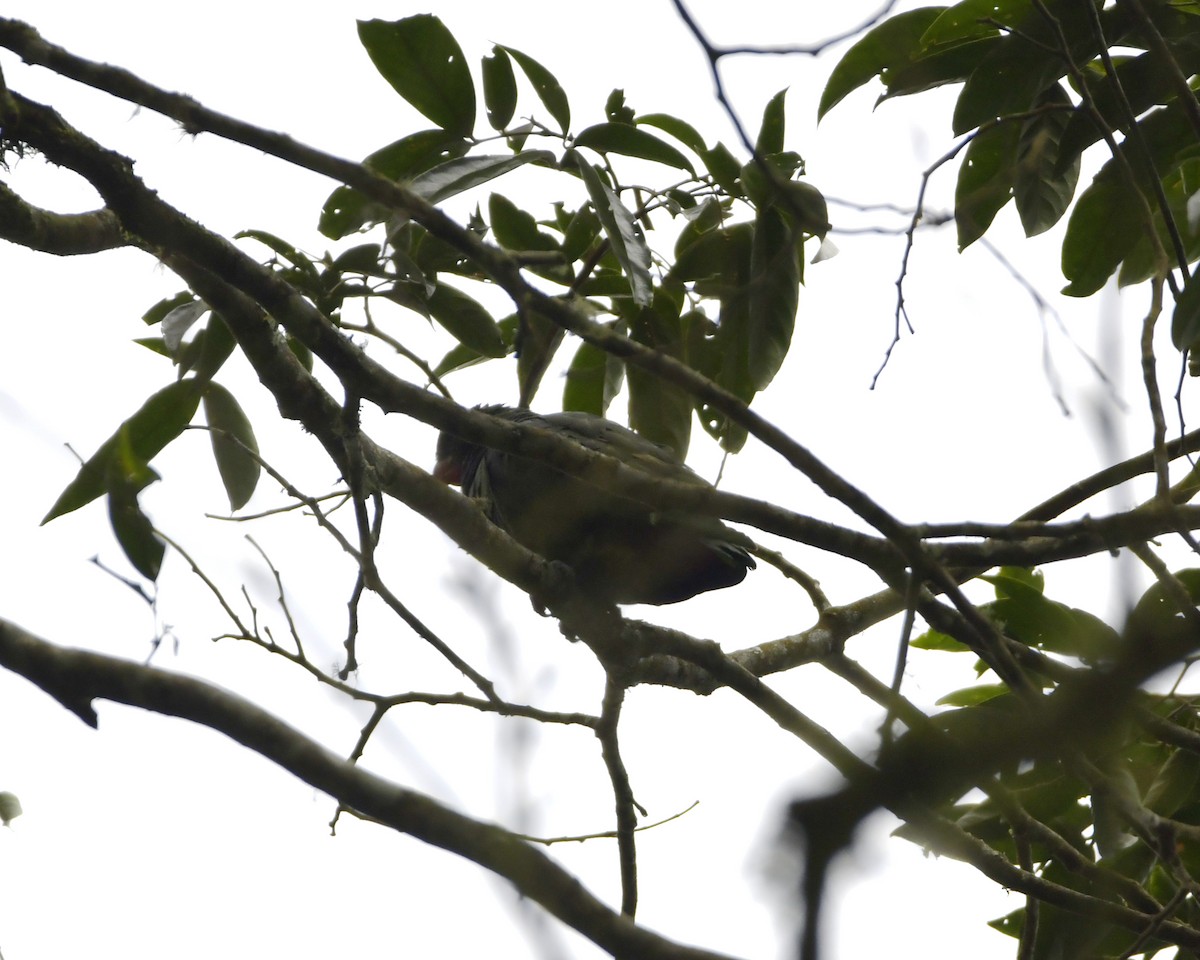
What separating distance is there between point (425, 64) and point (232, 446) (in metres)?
1.14

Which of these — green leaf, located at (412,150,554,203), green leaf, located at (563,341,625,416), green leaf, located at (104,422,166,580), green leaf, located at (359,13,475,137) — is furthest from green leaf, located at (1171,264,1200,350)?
green leaf, located at (104,422,166,580)

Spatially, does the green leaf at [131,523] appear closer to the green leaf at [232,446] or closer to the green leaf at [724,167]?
the green leaf at [232,446]

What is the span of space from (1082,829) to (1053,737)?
2.93 m

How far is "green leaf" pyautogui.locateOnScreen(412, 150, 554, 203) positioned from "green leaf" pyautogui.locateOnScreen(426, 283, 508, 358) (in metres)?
0.43

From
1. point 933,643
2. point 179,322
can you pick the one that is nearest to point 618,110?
point 179,322

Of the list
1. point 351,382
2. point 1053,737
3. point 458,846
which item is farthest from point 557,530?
point 1053,737

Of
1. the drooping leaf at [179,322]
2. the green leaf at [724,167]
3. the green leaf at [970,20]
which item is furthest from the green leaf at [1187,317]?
the drooping leaf at [179,322]

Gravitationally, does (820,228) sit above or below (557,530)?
below

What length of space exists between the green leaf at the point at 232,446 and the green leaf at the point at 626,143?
1172 mm

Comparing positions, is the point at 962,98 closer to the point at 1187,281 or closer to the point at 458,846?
the point at 1187,281

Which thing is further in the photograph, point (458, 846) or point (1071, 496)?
point (1071, 496)

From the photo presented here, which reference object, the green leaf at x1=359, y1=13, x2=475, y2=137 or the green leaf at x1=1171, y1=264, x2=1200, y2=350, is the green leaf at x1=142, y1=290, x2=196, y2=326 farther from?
the green leaf at x1=1171, y1=264, x2=1200, y2=350

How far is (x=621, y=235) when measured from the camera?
251 centimetres

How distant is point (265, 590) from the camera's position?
7.02 ft
